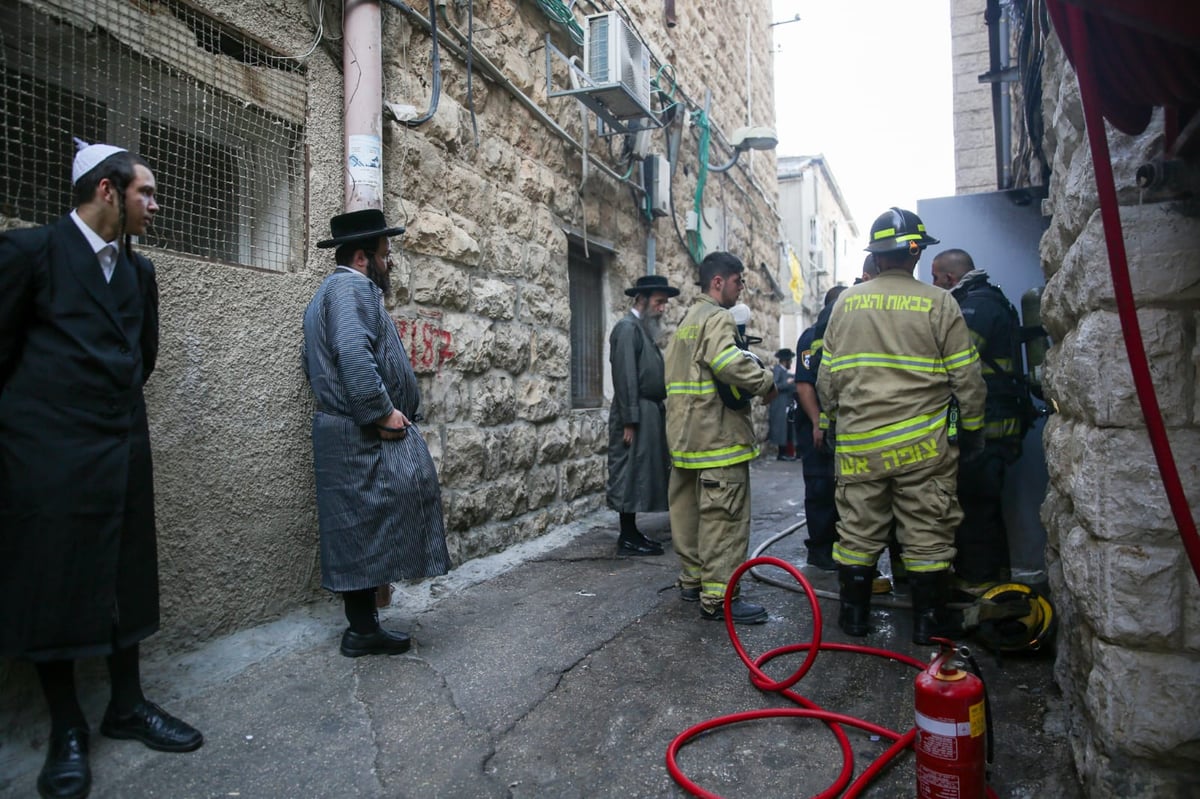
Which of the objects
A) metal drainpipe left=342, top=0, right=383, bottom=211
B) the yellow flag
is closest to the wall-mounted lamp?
the yellow flag

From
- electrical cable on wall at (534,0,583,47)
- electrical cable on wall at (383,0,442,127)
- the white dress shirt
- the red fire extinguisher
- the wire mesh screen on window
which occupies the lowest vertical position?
the red fire extinguisher

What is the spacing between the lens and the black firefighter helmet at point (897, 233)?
3.47 metres

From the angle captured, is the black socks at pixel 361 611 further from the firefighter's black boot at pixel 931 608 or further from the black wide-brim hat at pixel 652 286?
the black wide-brim hat at pixel 652 286

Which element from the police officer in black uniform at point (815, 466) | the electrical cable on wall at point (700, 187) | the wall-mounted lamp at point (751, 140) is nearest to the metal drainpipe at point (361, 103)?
the police officer in black uniform at point (815, 466)

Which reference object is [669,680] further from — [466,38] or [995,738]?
[466,38]

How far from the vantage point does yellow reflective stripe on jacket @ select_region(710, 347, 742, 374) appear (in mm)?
3746

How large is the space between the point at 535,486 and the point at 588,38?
3293 mm

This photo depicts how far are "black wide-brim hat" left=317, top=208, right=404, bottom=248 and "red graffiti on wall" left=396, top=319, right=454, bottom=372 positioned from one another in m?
0.79

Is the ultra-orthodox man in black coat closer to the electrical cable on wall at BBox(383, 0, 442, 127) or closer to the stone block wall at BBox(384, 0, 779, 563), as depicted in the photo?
the stone block wall at BBox(384, 0, 779, 563)

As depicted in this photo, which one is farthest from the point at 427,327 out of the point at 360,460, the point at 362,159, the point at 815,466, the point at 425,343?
the point at 815,466

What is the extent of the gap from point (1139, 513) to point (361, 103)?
341 cm

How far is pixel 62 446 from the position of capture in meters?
2.22

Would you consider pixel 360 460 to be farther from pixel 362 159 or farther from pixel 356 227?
pixel 362 159

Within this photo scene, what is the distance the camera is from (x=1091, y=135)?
151cm
